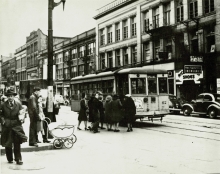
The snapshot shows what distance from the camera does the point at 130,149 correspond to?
8977mm

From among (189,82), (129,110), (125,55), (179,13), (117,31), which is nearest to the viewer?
(129,110)

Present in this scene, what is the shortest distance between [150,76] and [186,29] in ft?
46.5

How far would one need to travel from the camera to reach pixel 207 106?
65.0ft

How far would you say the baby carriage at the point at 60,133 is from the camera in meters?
9.06

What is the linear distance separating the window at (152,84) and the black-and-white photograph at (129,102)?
0.05 m

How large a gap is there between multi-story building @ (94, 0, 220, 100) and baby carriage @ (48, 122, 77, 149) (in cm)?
1711

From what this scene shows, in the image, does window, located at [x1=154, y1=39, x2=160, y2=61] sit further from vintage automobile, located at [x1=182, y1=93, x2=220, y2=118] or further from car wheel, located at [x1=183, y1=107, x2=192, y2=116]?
vintage automobile, located at [x1=182, y1=93, x2=220, y2=118]

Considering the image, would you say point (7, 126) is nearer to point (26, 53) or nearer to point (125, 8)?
point (125, 8)

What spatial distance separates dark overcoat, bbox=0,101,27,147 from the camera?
22.5 ft

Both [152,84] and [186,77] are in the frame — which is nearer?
[152,84]

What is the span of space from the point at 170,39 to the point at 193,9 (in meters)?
4.06

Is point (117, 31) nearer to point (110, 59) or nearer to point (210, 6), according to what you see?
point (110, 59)

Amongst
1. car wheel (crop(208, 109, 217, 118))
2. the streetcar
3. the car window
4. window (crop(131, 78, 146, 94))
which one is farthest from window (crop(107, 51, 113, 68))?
window (crop(131, 78, 146, 94))

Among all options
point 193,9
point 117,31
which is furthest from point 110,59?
point 193,9
